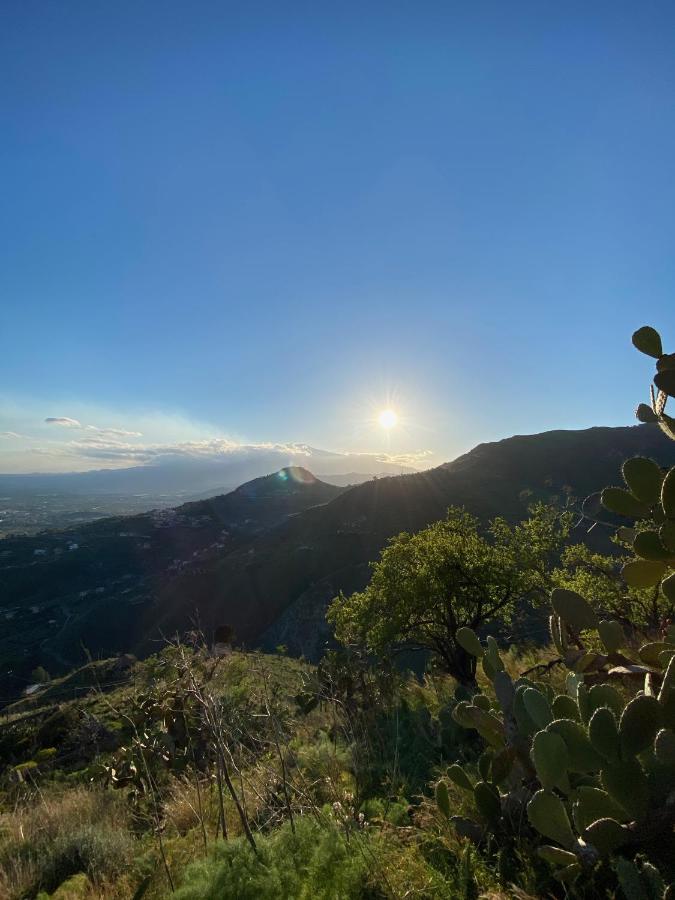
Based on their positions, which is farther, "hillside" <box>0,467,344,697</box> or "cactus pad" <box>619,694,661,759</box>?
"hillside" <box>0,467,344,697</box>

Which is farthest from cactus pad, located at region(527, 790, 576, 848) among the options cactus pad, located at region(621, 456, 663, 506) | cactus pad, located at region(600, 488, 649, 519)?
cactus pad, located at region(600, 488, 649, 519)

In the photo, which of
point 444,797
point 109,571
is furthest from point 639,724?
point 109,571

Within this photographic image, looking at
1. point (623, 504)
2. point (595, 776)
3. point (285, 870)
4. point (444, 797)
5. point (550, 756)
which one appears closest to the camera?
point (550, 756)

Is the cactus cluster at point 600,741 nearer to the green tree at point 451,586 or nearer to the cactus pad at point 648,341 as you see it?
the cactus pad at point 648,341

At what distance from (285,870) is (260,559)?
2832 inches

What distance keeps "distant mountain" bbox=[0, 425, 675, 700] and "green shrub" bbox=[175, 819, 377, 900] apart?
46.7 metres

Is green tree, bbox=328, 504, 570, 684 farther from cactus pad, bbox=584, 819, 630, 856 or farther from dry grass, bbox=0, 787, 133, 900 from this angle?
cactus pad, bbox=584, 819, 630, 856

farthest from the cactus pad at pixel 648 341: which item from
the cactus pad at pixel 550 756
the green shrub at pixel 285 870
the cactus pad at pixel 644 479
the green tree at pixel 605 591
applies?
the green tree at pixel 605 591

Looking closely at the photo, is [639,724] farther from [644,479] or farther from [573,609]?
[644,479]

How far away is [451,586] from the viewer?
40.5 feet

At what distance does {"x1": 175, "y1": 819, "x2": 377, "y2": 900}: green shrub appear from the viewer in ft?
8.71

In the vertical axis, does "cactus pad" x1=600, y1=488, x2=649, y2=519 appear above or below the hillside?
above

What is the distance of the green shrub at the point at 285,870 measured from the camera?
2654mm

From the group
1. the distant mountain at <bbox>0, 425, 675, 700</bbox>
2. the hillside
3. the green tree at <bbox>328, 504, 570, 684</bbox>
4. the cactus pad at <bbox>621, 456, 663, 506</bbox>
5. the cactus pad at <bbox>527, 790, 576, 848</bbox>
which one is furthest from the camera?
the hillside
